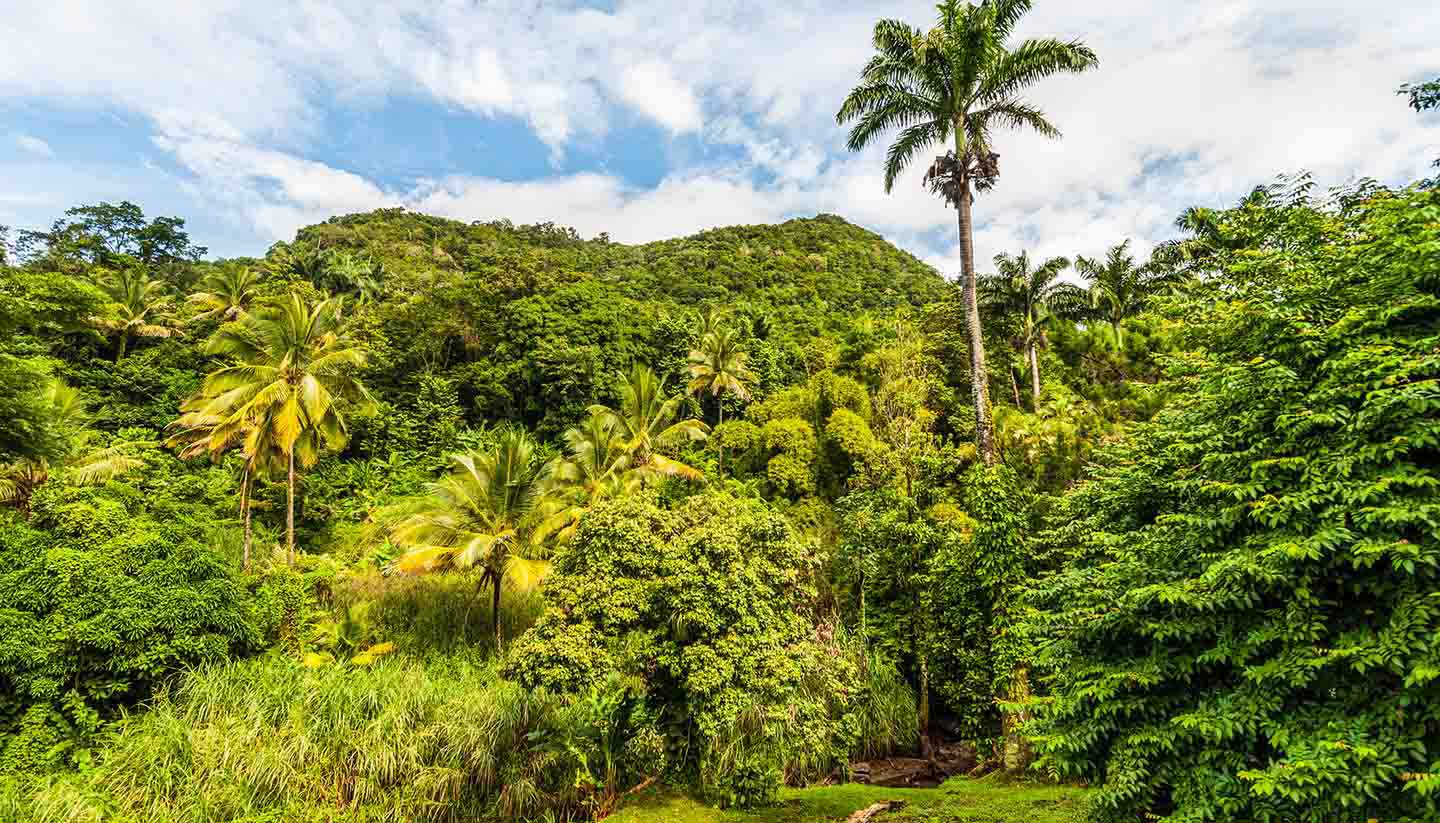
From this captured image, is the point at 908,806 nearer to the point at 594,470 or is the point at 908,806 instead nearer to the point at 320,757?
the point at 320,757

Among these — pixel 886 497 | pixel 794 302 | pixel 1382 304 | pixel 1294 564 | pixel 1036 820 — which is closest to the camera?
pixel 1294 564

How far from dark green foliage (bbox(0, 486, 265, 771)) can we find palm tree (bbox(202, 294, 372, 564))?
3.17m

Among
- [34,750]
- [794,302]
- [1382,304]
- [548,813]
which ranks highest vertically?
[794,302]

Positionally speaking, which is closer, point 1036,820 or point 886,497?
point 1036,820

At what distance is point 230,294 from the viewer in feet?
97.1

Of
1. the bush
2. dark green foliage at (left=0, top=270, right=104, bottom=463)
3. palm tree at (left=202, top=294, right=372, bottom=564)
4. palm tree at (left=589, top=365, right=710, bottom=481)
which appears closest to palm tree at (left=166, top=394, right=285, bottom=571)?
palm tree at (left=202, top=294, right=372, bottom=564)

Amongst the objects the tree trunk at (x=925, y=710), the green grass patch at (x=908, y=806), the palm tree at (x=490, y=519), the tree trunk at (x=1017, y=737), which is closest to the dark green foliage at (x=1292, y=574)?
the green grass patch at (x=908, y=806)

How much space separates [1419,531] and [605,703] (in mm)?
9140

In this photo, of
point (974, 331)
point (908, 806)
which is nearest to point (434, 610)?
point (908, 806)

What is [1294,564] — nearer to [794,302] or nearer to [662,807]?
[662,807]

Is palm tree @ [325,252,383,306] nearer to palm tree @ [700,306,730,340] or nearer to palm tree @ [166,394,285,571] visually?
palm tree @ [700,306,730,340]

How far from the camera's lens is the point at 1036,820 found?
749cm

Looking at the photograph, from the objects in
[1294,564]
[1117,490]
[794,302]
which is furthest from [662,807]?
[794,302]

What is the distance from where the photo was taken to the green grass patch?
793 centimetres
